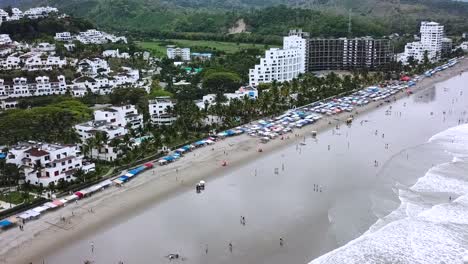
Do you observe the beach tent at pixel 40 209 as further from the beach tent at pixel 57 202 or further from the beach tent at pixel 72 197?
the beach tent at pixel 72 197

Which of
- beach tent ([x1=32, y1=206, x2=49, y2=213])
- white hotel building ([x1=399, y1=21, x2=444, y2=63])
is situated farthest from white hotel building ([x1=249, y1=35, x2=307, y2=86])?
beach tent ([x1=32, y1=206, x2=49, y2=213])

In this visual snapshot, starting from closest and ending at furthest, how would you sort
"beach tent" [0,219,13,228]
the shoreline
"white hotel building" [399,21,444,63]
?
the shoreline < "beach tent" [0,219,13,228] < "white hotel building" [399,21,444,63]

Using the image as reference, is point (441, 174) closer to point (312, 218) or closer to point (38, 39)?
point (312, 218)

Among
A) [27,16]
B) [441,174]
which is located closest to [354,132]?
[441,174]

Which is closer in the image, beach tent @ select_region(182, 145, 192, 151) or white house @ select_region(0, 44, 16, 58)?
beach tent @ select_region(182, 145, 192, 151)

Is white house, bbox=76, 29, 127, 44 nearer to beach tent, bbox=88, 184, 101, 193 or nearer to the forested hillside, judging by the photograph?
the forested hillside
